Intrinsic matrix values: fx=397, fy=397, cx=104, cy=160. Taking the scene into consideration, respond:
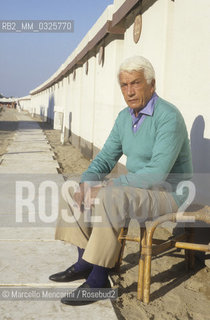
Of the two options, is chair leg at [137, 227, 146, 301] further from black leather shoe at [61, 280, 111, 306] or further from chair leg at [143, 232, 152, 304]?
black leather shoe at [61, 280, 111, 306]

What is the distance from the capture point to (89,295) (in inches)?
104

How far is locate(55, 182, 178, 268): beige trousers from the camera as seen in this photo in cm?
245

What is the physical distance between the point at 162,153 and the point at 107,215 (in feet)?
1.86

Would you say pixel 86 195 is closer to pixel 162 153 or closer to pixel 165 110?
pixel 162 153

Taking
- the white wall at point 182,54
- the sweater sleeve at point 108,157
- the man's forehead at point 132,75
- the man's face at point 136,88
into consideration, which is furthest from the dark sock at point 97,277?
the white wall at point 182,54

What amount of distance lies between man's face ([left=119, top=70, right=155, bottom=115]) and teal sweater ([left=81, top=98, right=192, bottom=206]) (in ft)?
0.37

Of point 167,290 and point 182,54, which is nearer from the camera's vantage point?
point 167,290

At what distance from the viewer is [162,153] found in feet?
8.66

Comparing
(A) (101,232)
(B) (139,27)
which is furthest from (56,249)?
(B) (139,27)

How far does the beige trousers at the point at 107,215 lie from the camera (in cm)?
245

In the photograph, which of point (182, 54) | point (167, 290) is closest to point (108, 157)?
point (167, 290)

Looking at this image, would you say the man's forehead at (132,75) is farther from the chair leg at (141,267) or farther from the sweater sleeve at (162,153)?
the chair leg at (141,267)

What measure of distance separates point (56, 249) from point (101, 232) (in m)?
1.31

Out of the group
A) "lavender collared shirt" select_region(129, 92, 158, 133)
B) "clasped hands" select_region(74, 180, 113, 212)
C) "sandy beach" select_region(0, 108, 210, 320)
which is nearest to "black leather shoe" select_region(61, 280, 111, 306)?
"sandy beach" select_region(0, 108, 210, 320)
